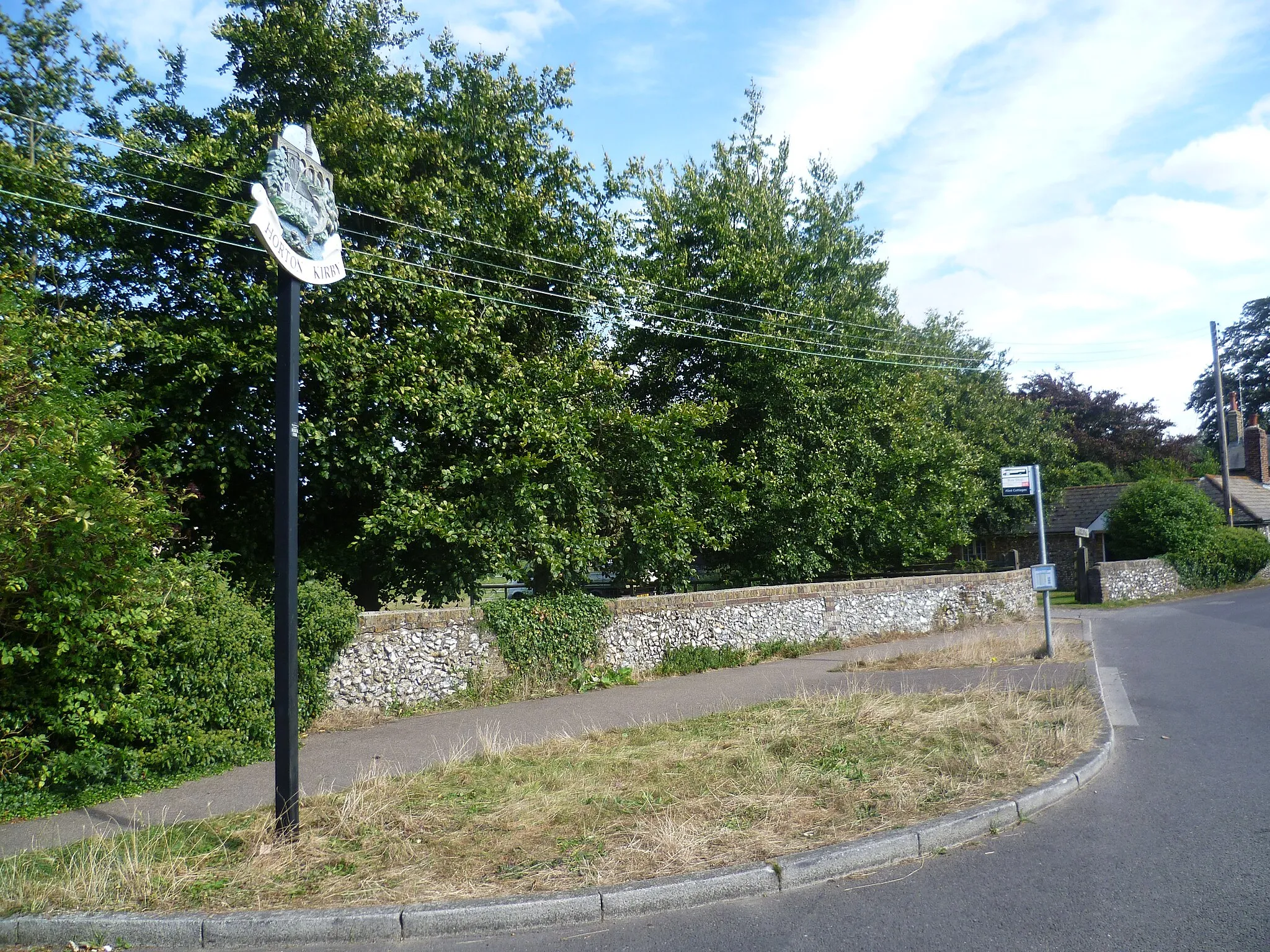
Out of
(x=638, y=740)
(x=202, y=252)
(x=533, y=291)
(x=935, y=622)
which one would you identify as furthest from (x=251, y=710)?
(x=935, y=622)

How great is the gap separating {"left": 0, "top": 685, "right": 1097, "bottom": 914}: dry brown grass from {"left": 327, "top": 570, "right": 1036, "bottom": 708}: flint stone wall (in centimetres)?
287

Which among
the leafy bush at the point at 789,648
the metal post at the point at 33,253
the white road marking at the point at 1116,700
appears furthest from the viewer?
the leafy bush at the point at 789,648

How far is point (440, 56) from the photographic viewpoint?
15.5 metres

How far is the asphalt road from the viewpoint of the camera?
14.0 ft

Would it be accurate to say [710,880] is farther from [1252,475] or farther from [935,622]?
[1252,475]

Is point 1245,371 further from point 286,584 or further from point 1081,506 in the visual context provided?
point 286,584

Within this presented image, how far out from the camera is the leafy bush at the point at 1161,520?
1182 inches

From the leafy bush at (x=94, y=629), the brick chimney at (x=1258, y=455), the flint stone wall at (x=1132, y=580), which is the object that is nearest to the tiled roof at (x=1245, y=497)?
the brick chimney at (x=1258, y=455)

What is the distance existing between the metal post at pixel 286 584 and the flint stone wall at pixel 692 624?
174 inches

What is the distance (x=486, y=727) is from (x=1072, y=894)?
19.1ft

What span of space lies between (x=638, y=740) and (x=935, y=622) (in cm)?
1249

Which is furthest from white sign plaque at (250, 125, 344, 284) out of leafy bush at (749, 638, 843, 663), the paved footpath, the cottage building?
the cottage building

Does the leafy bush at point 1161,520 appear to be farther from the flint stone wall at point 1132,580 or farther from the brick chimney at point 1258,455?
the brick chimney at point 1258,455

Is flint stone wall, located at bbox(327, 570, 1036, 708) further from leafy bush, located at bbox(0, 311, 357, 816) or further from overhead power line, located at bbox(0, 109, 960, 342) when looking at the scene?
overhead power line, located at bbox(0, 109, 960, 342)
